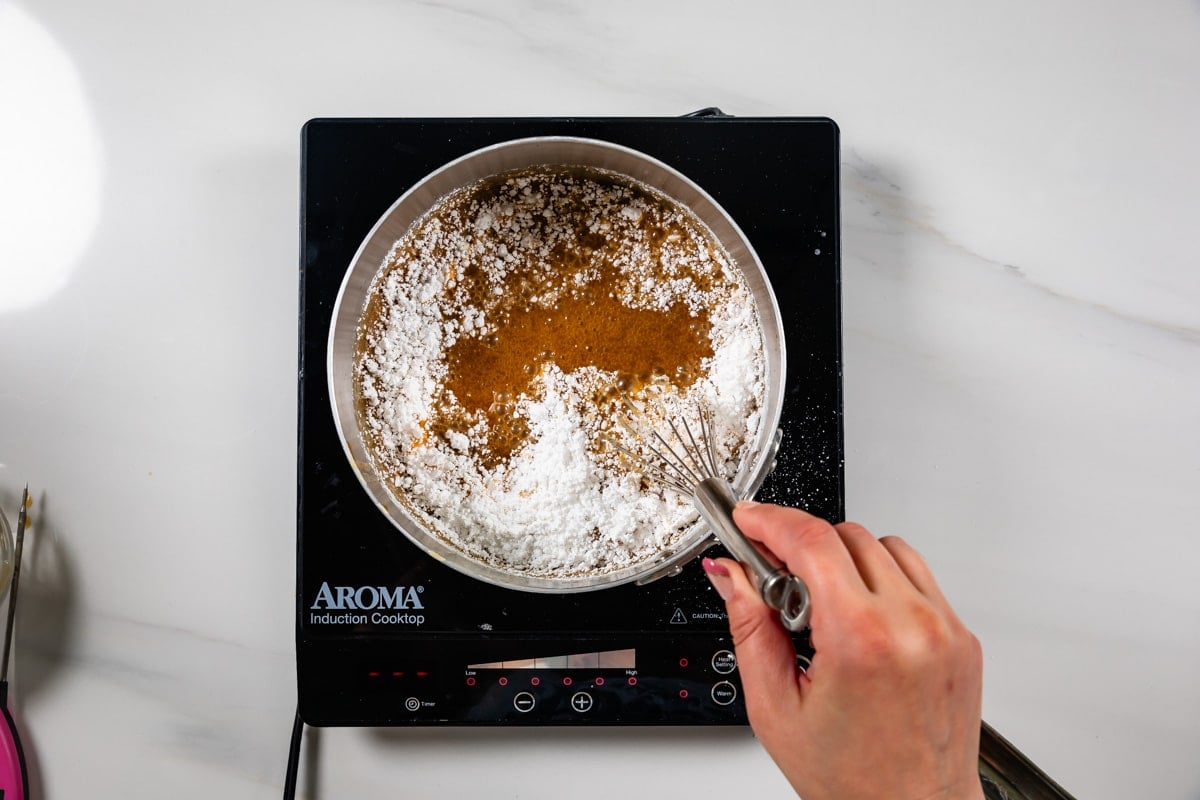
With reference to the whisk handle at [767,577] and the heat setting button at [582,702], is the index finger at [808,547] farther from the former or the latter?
the heat setting button at [582,702]

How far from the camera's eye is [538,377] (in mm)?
620

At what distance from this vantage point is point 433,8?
71 centimetres

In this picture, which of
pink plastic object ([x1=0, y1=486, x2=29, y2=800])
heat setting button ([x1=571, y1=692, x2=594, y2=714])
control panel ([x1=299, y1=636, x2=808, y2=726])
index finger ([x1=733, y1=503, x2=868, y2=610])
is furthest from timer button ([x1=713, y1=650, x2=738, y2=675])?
pink plastic object ([x1=0, y1=486, x2=29, y2=800])

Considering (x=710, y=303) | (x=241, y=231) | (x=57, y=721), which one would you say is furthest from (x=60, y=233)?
(x=710, y=303)

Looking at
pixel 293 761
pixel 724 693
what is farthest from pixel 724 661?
pixel 293 761

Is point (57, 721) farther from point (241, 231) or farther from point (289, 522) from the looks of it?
point (241, 231)

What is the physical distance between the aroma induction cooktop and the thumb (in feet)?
0.56

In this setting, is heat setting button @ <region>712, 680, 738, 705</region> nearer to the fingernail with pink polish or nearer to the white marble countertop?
the white marble countertop

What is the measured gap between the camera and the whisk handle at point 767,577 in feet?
1.37

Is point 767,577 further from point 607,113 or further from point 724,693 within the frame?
point 607,113

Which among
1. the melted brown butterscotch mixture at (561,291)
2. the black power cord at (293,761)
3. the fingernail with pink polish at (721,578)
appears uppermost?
the melted brown butterscotch mixture at (561,291)

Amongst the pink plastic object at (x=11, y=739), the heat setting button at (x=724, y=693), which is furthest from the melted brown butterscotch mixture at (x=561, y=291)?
the pink plastic object at (x=11, y=739)

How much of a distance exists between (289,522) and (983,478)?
0.61 meters

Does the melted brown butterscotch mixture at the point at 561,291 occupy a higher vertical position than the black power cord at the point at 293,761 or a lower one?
higher
